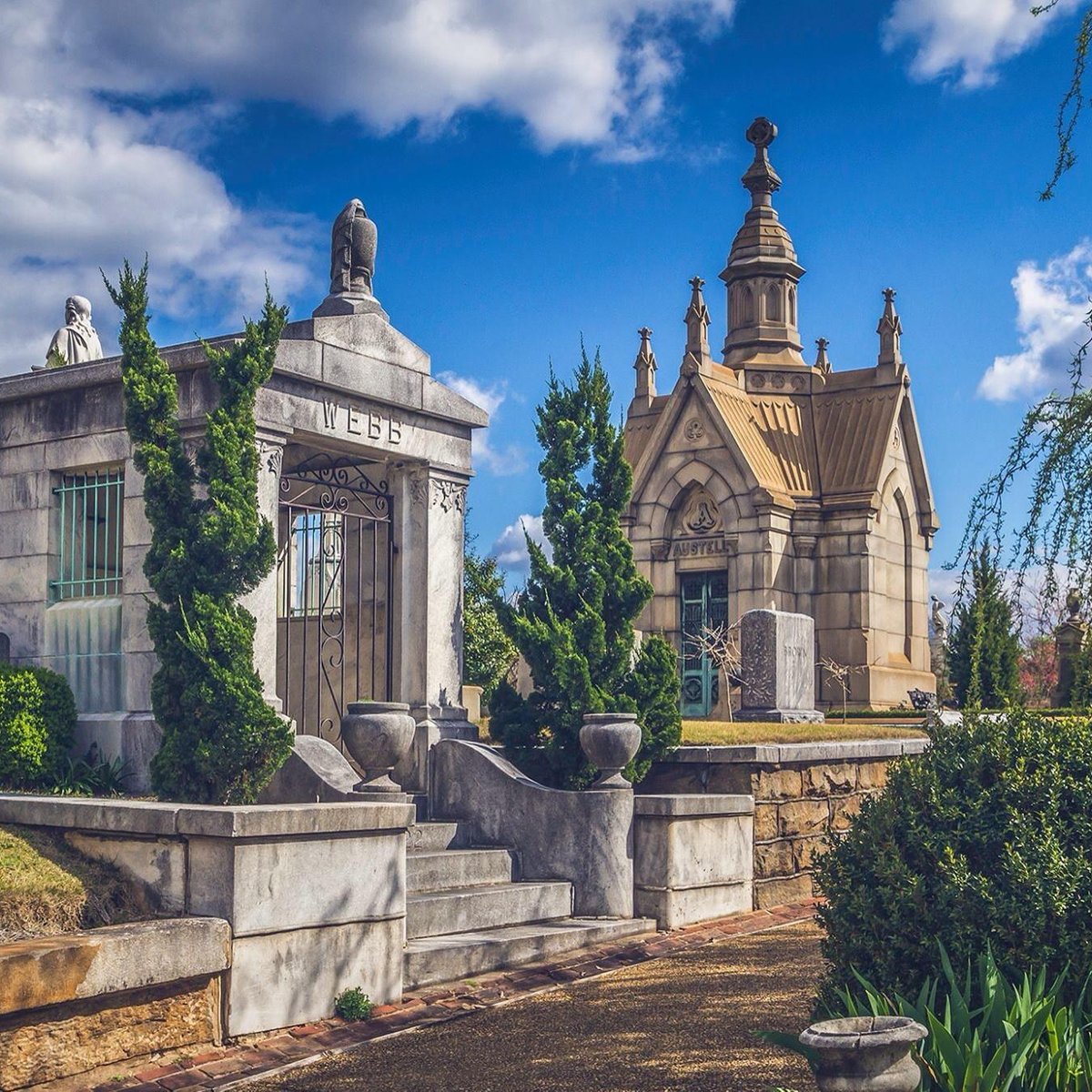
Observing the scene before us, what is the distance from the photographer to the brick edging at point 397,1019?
6.61 metres

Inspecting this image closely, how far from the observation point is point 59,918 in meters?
7.00

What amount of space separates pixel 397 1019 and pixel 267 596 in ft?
11.6

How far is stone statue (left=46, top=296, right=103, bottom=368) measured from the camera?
11.9 m

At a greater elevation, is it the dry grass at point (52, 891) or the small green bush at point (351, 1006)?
the dry grass at point (52, 891)

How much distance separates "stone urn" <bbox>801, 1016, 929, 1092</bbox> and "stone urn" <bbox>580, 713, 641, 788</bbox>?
6.09 meters

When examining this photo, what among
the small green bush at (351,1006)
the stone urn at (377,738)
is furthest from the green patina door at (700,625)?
the small green bush at (351,1006)

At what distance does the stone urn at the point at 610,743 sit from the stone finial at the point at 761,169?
18827 mm

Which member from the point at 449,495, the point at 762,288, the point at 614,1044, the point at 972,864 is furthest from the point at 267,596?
the point at 762,288

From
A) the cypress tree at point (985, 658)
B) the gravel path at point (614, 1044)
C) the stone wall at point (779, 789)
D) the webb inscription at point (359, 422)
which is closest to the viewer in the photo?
the gravel path at point (614, 1044)

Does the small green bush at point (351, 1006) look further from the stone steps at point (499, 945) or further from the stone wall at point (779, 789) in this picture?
the stone wall at point (779, 789)

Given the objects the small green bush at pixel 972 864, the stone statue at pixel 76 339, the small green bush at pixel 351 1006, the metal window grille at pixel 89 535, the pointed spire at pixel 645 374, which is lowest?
the small green bush at pixel 351 1006

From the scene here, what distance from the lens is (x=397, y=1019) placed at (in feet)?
25.4

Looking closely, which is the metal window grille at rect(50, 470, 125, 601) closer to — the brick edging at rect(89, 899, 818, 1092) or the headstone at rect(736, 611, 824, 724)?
the brick edging at rect(89, 899, 818, 1092)

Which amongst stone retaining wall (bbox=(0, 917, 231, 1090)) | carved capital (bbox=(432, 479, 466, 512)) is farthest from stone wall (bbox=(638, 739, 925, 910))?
stone retaining wall (bbox=(0, 917, 231, 1090))
